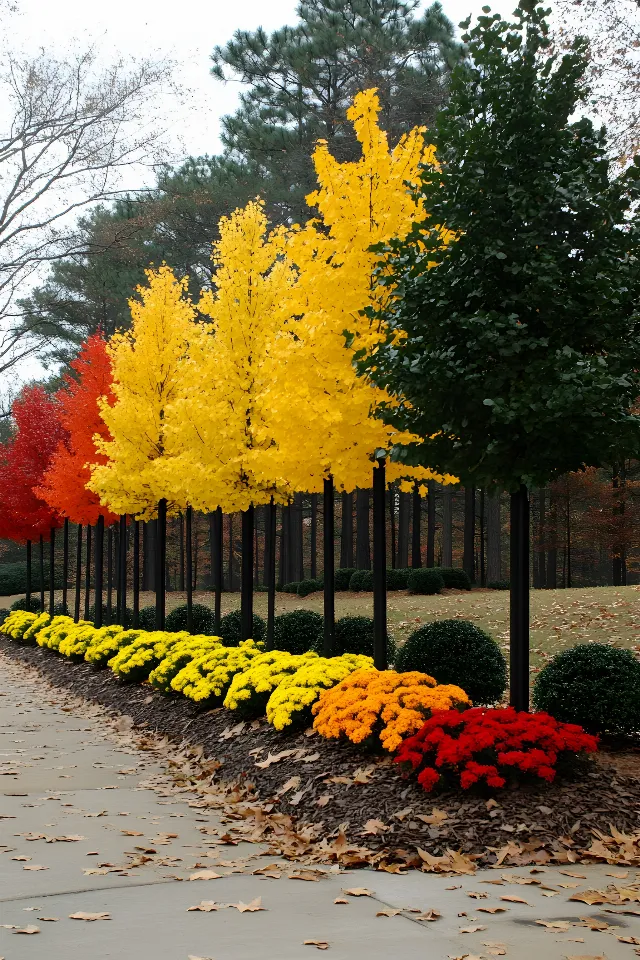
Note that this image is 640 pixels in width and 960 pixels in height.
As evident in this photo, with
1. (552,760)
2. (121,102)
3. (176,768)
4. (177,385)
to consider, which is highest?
(121,102)

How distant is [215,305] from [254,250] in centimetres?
99

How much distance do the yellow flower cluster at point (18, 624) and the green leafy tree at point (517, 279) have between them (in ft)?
61.3

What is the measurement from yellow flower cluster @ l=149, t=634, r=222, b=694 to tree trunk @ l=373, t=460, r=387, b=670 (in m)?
3.07

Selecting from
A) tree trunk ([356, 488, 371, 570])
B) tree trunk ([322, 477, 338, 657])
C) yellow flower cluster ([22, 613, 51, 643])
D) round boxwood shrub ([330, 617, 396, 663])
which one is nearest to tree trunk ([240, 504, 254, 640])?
round boxwood shrub ([330, 617, 396, 663])

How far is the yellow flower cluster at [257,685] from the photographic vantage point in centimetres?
961

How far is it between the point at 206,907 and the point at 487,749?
8.51ft

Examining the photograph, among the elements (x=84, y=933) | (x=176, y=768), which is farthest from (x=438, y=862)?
Answer: (x=176, y=768)

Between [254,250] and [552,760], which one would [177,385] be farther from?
[552,760]

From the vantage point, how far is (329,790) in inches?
282

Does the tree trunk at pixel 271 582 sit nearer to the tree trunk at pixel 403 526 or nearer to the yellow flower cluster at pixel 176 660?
the yellow flower cluster at pixel 176 660

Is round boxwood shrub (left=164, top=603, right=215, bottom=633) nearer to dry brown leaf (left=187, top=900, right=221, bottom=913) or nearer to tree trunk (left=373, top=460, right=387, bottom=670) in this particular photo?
tree trunk (left=373, top=460, right=387, bottom=670)

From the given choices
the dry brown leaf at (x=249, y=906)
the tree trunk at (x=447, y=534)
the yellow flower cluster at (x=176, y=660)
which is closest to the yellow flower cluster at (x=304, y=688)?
the yellow flower cluster at (x=176, y=660)

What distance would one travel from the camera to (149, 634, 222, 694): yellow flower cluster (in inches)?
480

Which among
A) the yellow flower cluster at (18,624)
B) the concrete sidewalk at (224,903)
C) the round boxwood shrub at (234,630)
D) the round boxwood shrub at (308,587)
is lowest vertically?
the yellow flower cluster at (18,624)
